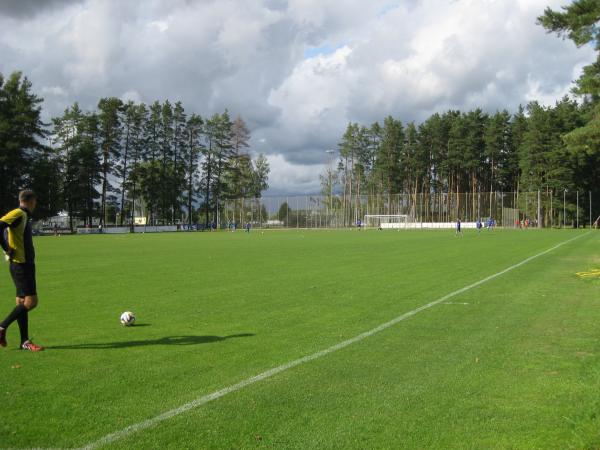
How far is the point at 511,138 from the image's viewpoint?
99812 millimetres

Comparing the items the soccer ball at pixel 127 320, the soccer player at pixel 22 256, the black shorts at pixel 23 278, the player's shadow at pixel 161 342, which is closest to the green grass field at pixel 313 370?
the player's shadow at pixel 161 342

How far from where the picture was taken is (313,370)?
6.32 m

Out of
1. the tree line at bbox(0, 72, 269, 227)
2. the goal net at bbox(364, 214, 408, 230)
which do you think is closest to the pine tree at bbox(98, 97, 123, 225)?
the tree line at bbox(0, 72, 269, 227)

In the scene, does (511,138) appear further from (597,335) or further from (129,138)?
(597,335)

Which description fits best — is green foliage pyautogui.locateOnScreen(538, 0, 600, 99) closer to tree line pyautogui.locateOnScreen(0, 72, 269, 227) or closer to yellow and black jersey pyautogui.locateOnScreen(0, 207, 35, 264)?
yellow and black jersey pyautogui.locateOnScreen(0, 207, 35, 264)

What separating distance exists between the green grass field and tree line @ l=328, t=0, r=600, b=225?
80.3 metres

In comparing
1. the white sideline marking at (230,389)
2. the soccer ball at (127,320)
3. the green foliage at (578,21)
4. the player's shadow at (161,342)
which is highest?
the green foliage at (578,21)

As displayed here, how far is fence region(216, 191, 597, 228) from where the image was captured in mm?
85625

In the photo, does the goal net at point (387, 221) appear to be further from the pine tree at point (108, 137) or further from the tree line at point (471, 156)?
the pine tree at point (108, 137)

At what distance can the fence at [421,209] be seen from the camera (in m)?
85.6

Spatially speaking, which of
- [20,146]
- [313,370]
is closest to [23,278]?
[313,370]

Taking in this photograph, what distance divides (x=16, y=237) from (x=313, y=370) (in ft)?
14.5

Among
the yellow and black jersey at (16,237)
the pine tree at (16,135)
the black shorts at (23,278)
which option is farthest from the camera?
the pine tree at (16,135)

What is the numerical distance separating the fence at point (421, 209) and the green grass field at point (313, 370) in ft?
263
